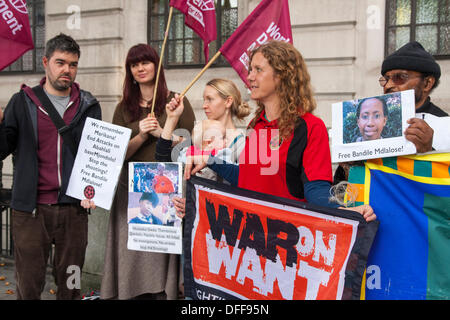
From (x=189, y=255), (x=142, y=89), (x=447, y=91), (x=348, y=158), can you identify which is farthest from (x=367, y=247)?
(x=447, y=91)

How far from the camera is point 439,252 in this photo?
2.21 meters

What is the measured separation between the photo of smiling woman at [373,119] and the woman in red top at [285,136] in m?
0.15

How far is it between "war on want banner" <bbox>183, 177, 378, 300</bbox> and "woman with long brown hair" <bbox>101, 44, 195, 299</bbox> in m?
0.71

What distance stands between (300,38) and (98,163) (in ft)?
16.9

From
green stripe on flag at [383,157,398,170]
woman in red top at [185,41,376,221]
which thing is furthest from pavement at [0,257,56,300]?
green stripe on flag at [383,157,398,170]

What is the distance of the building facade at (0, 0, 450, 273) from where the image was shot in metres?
7.23

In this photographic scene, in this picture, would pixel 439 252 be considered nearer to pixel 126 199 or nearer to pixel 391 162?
pixel 391 162

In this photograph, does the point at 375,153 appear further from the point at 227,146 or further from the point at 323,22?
the point at 323,22

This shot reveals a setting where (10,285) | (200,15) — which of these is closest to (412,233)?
(200,15)

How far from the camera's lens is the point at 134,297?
11.8 ft

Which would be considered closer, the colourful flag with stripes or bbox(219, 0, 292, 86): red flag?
the colourful flag with stripes

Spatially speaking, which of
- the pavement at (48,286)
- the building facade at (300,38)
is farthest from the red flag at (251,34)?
the pavement at (48,286)

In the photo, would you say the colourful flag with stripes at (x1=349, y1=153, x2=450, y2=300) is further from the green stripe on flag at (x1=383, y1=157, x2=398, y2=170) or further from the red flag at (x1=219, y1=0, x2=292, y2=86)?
the red flag at (x1=219, y1=0, x2=292, y2=86)

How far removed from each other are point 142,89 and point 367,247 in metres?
2.32
